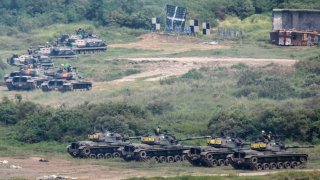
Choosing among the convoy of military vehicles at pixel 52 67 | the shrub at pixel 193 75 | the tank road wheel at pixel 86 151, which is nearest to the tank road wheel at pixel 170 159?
the tank road wheel at pixel 86 151

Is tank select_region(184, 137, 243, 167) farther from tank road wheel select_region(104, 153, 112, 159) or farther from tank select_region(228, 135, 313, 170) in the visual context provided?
tank road wheel select_region(104, 153, 112, 159)

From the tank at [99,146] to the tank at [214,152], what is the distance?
4.87 meters

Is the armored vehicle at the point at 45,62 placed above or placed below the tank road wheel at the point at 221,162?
below

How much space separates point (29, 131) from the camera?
62.7m

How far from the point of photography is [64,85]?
268 feet

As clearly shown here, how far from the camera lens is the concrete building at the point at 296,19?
96.0 metres

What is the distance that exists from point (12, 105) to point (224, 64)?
20.4 meters

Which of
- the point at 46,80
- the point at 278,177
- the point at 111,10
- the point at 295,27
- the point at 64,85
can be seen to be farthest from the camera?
the point at 111,10

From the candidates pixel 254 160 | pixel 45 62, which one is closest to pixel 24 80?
pixel 45 62

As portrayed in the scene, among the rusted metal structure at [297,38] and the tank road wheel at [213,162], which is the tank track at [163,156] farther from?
the rusted metal structure at [297,38]

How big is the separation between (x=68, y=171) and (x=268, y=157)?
28.0 feet

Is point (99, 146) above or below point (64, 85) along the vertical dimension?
above

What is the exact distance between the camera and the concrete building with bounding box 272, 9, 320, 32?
96000 millimetres

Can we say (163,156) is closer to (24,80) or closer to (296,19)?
(24,80)
